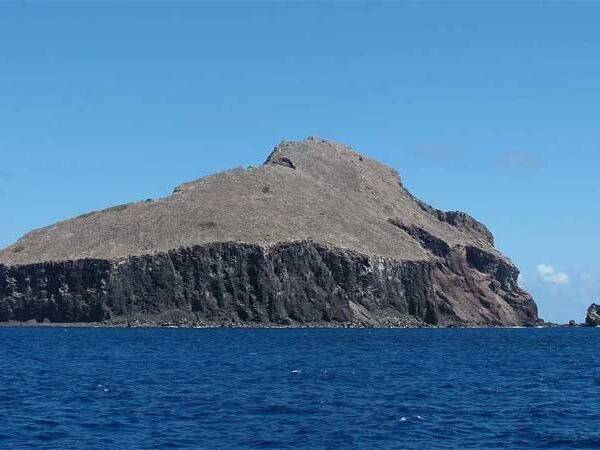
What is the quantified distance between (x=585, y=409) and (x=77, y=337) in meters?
87.2

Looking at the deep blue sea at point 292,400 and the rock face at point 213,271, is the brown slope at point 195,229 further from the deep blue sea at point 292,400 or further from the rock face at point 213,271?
the deep blue sea at point 292,400

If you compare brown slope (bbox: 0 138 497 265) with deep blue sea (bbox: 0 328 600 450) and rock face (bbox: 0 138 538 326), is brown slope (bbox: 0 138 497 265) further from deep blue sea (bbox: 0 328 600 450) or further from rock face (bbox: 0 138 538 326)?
deep blue sea (bbox: 0 328 600 450)

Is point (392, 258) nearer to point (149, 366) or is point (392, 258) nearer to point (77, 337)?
point (77, 337)

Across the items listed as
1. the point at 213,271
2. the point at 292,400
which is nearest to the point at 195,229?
the point at 213,271

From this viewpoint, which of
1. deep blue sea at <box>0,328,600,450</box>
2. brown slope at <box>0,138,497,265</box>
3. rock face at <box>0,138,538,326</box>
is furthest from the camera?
brown slope at <box>0,138,497,265</box>

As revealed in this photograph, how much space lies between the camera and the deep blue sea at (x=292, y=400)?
41.3m

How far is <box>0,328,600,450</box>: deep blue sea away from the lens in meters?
41.3

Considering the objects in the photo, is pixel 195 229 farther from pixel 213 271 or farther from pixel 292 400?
pixel 292 400

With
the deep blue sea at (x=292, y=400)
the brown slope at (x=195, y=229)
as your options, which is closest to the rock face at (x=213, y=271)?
the brown slope at (x=195, y=229)

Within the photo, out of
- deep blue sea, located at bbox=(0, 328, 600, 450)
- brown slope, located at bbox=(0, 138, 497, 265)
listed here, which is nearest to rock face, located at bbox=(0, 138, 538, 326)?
brown slope, located at bbox=(0, 138, 497, 265)

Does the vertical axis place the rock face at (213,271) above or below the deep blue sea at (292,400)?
above

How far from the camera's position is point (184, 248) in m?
170

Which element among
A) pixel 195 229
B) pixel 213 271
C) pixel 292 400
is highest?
pixel 195 229

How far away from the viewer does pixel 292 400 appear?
174 feet
